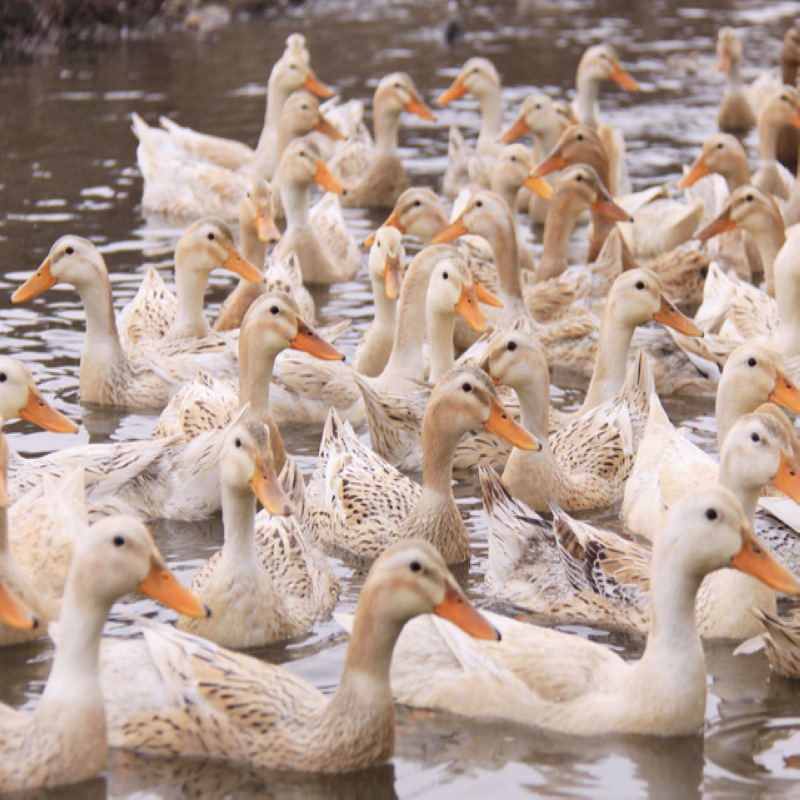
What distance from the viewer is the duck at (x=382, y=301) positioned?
31.4 feet

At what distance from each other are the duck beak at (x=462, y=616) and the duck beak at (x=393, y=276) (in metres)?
4.25

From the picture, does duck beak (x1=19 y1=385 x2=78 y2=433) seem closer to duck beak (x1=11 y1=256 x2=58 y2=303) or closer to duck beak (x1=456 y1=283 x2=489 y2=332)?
duck beak (x1=11 y1=256 x2=58 y2=303)

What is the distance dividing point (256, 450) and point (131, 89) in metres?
13.2

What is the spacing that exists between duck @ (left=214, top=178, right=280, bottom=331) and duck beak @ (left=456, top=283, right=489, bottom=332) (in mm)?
1893

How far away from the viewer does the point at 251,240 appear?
36.1ft

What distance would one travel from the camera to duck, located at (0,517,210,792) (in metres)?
5.23

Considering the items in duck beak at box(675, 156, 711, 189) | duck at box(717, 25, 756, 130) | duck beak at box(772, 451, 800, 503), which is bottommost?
duck at box(717, 25, 756, 130)

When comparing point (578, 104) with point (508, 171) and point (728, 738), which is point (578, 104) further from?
point (728, 738)

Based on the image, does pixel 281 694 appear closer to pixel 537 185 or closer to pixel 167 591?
pixel 167 591

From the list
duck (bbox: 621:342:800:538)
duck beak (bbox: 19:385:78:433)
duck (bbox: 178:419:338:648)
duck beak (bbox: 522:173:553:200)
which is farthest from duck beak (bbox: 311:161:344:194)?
duck (bbox: 178:419:338:648)

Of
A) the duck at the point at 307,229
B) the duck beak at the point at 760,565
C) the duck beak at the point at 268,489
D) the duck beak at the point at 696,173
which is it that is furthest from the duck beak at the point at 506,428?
the duck beak at the point at 696,173

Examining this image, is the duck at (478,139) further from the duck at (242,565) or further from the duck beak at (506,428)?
the duck at (242,565)

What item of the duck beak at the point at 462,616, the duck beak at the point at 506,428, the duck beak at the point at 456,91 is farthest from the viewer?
the duck beak at the point at 456,91

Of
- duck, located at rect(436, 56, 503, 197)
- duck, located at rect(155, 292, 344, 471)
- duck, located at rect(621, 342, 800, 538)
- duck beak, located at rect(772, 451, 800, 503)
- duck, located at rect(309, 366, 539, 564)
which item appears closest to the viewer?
duck beak, located at rect(772, 451, 800, 503)
